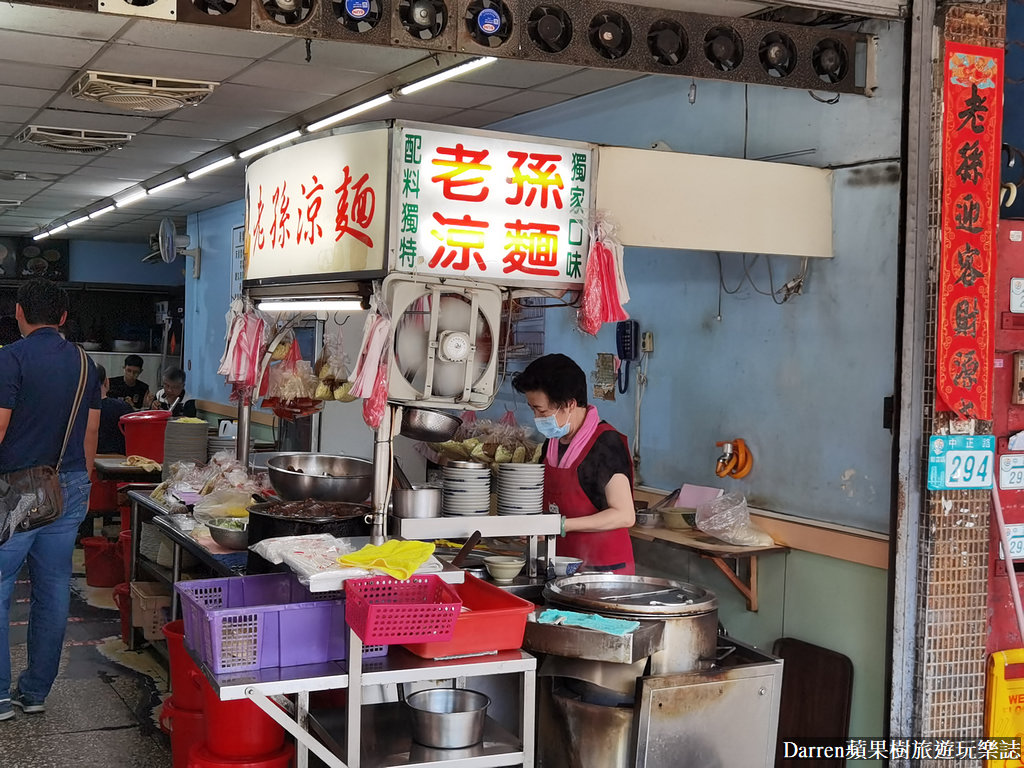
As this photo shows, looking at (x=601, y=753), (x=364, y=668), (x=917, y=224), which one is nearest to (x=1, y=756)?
(x=364, y=668)

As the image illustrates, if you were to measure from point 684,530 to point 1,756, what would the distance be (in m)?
3.46

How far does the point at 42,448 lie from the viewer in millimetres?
5145

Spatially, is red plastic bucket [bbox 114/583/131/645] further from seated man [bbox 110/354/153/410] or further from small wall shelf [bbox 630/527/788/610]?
seated man [bbox 110/354/153/410]

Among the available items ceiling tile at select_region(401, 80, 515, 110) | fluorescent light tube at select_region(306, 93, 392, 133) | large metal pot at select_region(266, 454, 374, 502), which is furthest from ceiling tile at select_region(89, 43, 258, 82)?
large metal pot at select_region(266, 454, 374, 502)

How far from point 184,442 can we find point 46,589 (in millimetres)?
2645

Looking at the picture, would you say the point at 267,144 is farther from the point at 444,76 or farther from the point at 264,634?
the point at 264,634

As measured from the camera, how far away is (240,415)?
243 inches

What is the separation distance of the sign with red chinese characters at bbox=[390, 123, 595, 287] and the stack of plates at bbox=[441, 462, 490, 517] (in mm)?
748

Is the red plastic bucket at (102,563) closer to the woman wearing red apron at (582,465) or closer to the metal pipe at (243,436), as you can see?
the metal pipe at (243,436)

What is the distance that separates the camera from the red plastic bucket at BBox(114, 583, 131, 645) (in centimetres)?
675

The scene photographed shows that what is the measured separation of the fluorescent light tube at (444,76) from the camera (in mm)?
5914

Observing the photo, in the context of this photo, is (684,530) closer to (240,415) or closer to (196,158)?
(240,415)

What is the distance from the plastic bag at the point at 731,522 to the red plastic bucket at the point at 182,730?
8.45 feet

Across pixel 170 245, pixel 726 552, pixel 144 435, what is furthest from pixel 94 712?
pixel 170 245
